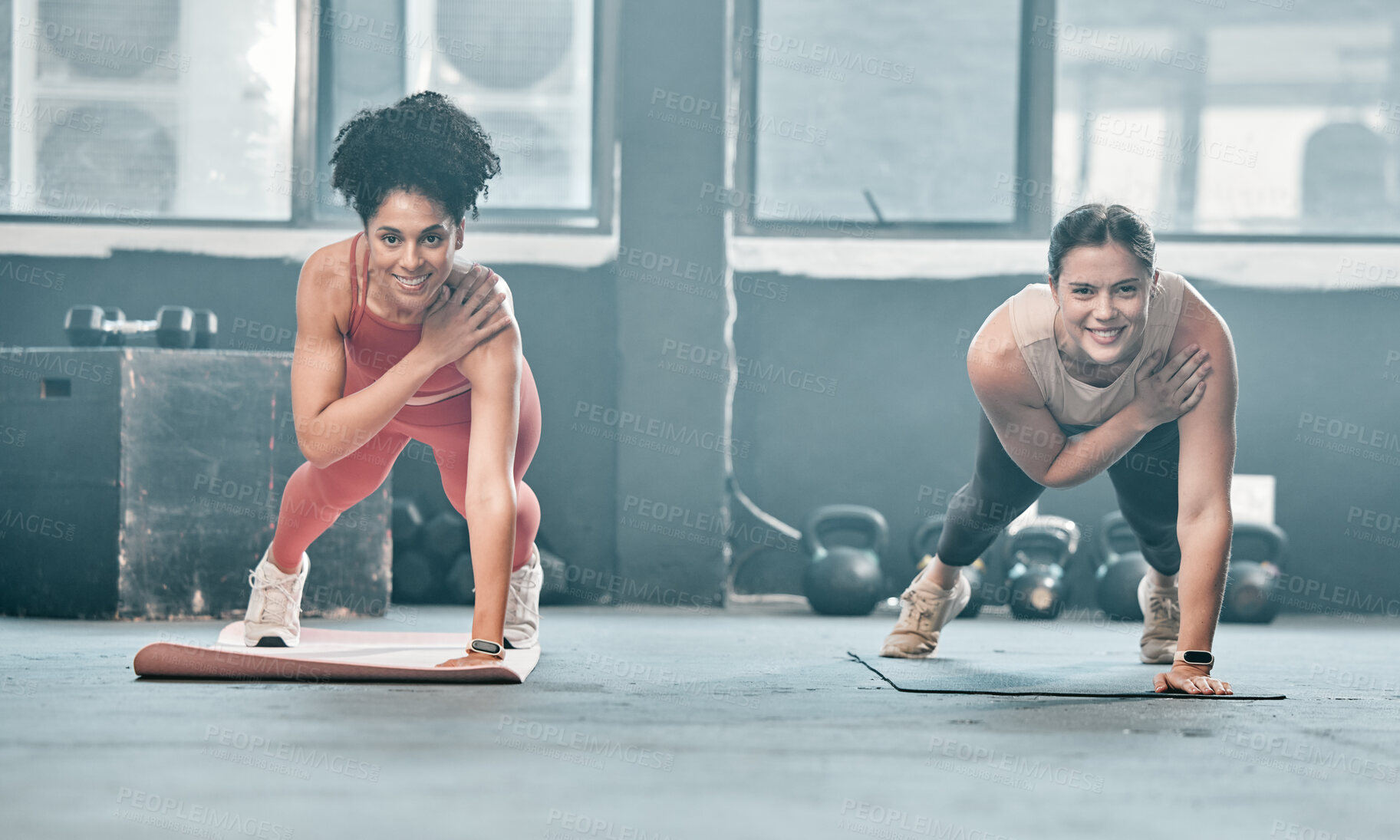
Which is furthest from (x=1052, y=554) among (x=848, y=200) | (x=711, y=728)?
(x=711, y=728)

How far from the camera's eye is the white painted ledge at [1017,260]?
534cm

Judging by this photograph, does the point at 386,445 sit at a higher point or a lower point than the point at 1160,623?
higher

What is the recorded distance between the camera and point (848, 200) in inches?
217

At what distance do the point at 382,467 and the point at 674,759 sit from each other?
1.40m

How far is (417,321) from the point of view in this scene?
263 centimetres

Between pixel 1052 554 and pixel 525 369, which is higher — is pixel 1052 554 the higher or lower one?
the lower one

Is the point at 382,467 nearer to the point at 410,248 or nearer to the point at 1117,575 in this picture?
the point at 410,248

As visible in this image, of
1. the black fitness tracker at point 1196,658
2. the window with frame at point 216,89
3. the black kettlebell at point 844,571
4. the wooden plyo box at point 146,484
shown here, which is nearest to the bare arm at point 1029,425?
the black fitness tracker at point 1196,658

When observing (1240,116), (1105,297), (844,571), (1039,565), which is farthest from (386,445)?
(1240,116)

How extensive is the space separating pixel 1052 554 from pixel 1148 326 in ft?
8.18

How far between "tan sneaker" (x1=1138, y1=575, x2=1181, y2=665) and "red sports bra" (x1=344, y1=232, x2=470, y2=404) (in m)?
1.87

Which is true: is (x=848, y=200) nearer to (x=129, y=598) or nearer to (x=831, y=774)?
(x=129, y=598)

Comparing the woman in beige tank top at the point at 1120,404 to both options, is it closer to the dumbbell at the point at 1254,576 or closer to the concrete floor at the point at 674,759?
the concrete floor at the point at 674,759

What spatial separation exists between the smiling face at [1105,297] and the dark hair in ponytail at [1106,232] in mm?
11
